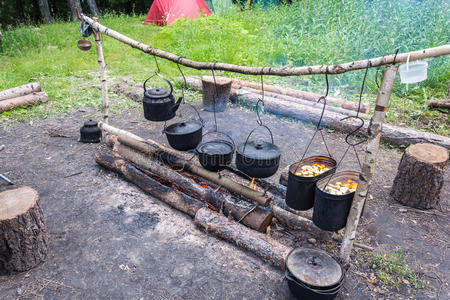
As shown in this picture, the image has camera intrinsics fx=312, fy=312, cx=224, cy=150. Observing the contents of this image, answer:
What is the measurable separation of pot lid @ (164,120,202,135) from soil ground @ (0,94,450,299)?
3.44 ft

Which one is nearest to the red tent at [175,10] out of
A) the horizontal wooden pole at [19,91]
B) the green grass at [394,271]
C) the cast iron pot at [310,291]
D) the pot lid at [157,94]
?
the horizontal wooden pole at [19,91]

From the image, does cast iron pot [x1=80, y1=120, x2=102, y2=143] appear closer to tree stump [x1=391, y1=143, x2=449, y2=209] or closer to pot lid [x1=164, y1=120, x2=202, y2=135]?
pot lid [x1=164, y1=120, x2=202, y2=135]

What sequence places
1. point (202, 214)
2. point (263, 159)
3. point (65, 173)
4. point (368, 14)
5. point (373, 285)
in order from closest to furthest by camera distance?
point (373, 285)
point (263, 159)
point (202, 214)
point (65, 173)
point (368, 14)

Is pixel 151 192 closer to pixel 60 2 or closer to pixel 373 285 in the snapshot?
pixel 373 285

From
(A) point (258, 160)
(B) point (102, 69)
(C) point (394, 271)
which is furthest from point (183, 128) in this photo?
(C) point (394, 271)

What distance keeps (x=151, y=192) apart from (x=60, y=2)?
21.4 meters

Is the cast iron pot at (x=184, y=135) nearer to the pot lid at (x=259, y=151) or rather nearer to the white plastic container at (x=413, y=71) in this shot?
the pot lid at (x=259, y=151)

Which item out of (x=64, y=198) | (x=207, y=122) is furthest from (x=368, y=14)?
(x=64, y=198)

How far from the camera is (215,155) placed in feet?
12.5

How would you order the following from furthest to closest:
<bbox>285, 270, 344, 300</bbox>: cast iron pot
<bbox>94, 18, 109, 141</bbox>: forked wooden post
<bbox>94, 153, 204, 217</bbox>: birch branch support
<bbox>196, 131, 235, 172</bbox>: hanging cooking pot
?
<bbox>94, 18, 109, 141</bbox>: forked wooden post
<bbox>94, 153, 204, 217</bbox>: birch branch support
<bbox>196, 131, 235, 172</bbox>: hanging cooking pot
<bbox>285, 270, 344, 300</bbox>: cast iron pot

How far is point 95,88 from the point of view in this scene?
8.63 metres

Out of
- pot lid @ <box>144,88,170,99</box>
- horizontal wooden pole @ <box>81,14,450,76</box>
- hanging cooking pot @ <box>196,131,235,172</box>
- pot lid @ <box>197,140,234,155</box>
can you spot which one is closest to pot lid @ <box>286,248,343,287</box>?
hanging cooking pot @ <box>196,131,235,172</box>

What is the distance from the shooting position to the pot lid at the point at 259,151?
353 cm

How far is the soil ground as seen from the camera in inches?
123
